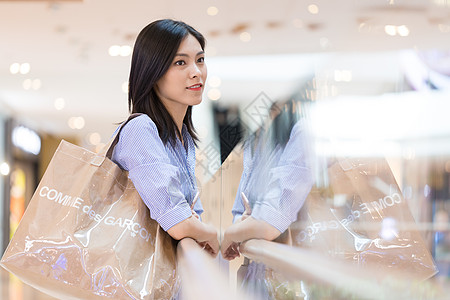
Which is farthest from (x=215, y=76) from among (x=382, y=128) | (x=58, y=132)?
(x=58, y=132)

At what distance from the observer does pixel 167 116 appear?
63 centimetres

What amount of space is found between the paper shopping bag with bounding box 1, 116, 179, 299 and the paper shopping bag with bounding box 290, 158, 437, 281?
206 mm

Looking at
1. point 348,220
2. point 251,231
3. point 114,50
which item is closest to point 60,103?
point 114,50

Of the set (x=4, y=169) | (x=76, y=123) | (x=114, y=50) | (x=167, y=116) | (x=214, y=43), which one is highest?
(x=167, y=116)

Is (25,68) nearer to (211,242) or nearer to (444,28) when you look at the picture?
(211,242)

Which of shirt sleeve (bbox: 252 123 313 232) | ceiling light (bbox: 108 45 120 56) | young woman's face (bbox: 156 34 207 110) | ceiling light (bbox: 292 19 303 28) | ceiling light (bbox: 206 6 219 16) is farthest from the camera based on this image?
ceiling light (bbox: 108 45 120 56)

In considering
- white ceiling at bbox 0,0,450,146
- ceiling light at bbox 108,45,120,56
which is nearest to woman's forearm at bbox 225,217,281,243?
white ceiling at bbox 0,0,450,146

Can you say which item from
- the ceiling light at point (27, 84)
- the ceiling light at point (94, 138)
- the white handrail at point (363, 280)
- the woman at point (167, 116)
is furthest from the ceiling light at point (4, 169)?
the white handrail at point (363, 280)

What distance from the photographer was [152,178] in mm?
547

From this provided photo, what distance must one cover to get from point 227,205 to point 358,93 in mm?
369

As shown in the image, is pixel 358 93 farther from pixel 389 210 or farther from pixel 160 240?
pixel 160 240

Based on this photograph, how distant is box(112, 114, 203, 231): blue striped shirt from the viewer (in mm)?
543

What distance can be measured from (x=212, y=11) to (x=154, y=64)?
4.43 ft

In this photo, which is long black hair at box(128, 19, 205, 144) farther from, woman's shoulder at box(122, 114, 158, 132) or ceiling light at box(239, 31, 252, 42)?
ceiling light at box(239, 31, 252, 42)
